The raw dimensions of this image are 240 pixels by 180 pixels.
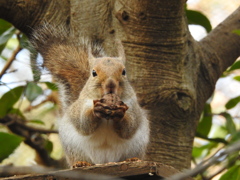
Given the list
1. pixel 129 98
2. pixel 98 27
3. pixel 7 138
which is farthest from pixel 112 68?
pixel 7 138

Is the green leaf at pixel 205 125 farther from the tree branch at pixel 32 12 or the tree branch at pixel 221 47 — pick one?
the tree branch at pixel 32 12

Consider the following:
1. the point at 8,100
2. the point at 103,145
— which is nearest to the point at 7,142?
the point at 103,145

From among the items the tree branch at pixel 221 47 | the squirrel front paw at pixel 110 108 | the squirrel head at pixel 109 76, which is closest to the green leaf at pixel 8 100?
the squirrel head at pixel 109 76

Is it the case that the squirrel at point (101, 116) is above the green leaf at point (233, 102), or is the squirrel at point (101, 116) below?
below

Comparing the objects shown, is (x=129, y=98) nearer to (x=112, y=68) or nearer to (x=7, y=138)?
(x=112, y=68)

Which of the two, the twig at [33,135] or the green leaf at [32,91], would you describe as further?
the twig at [33,135]

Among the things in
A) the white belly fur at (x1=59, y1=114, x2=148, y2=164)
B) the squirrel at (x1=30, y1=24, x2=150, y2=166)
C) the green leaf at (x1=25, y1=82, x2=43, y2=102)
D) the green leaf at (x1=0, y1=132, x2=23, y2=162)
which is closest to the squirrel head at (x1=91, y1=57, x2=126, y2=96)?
the squirrel at (x1=30, y1=24, x2=150, y2=166)

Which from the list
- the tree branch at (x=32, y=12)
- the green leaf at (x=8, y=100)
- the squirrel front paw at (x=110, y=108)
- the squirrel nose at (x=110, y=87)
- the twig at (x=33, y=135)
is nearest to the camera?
the squirrel front paw at (x=110, y=108)
